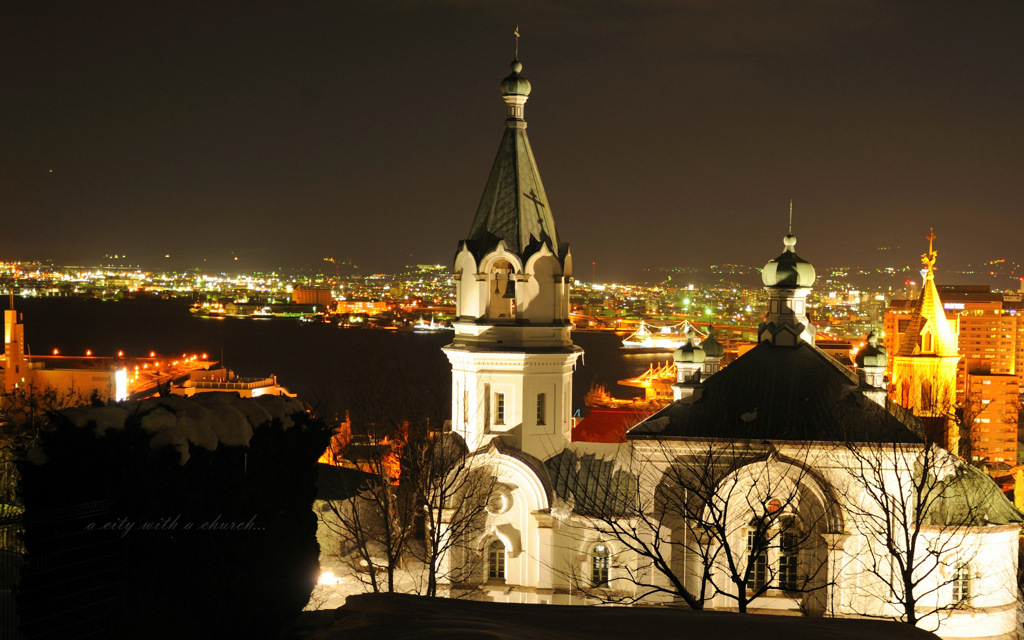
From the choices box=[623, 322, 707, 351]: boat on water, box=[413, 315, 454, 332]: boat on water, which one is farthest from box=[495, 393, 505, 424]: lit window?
box=[413, 315, 454, 332]: boat on water

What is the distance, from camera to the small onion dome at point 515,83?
67.6ft

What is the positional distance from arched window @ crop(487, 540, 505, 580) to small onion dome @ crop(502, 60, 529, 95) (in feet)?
29.2

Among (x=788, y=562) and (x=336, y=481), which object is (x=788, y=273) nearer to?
(x=788, y=562)

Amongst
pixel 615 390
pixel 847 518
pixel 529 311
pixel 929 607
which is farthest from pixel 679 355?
pixel 615 390

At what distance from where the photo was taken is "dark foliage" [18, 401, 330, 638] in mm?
7723

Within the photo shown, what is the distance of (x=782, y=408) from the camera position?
18.0m

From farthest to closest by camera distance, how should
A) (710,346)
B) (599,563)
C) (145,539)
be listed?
(710,346) → (599,563) → (145,539)

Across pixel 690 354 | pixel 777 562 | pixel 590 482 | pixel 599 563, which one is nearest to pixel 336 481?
pixel 590 482

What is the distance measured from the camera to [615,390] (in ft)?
326

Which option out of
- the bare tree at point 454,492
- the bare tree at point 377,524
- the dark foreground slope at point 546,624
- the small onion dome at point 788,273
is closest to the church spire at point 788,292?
the small onion dome at point 788,273

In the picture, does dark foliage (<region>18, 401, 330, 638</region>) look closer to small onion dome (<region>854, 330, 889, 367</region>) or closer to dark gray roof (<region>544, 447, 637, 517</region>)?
dark gray roof (<region>544, 447, 637, 517</region>)

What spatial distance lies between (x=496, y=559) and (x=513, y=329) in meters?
4.34

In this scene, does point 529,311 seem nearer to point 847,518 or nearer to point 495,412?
point 495,412

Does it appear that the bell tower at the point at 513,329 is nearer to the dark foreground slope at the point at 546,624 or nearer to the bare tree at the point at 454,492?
the bare tree at the point at 454,492
